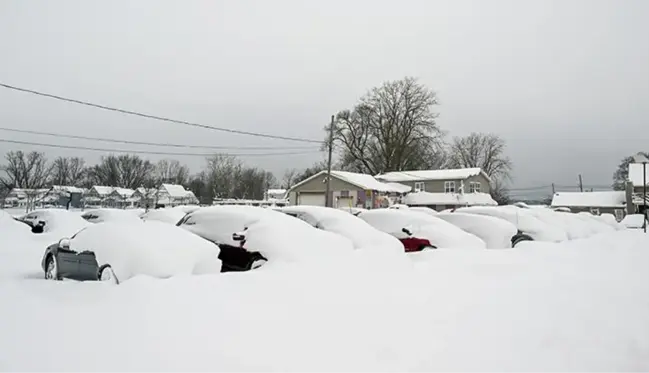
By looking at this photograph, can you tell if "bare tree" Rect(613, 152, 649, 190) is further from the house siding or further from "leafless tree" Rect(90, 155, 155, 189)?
"leafless tree" Rect(90, 155, 155, 189)

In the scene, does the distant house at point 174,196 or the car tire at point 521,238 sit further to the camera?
the distant house at point 174,196

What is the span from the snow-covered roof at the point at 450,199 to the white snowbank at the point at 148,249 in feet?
131

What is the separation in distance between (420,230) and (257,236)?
5227mm

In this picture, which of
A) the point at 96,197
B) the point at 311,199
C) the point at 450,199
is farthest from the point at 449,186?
the point at 96,197

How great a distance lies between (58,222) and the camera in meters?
17.6

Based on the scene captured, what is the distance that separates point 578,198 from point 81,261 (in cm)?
6465

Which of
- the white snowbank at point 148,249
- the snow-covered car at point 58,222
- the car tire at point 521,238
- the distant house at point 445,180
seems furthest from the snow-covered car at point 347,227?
the distant house at point 445,180

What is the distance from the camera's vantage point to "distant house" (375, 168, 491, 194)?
1797 inches

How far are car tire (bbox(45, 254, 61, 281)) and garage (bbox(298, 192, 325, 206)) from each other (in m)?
35.3

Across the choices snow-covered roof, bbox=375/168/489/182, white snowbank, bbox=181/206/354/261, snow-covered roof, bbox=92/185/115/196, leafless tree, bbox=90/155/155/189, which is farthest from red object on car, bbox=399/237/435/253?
leafless tree, bbox=90/155/155/189

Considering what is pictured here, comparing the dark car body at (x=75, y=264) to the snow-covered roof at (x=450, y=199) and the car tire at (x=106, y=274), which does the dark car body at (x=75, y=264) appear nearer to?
the car tire at (x=106, y=274)

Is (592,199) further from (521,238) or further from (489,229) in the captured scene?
(489,229)

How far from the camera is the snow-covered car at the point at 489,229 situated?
40.3 ft

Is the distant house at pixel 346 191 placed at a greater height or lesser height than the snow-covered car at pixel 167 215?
greater
